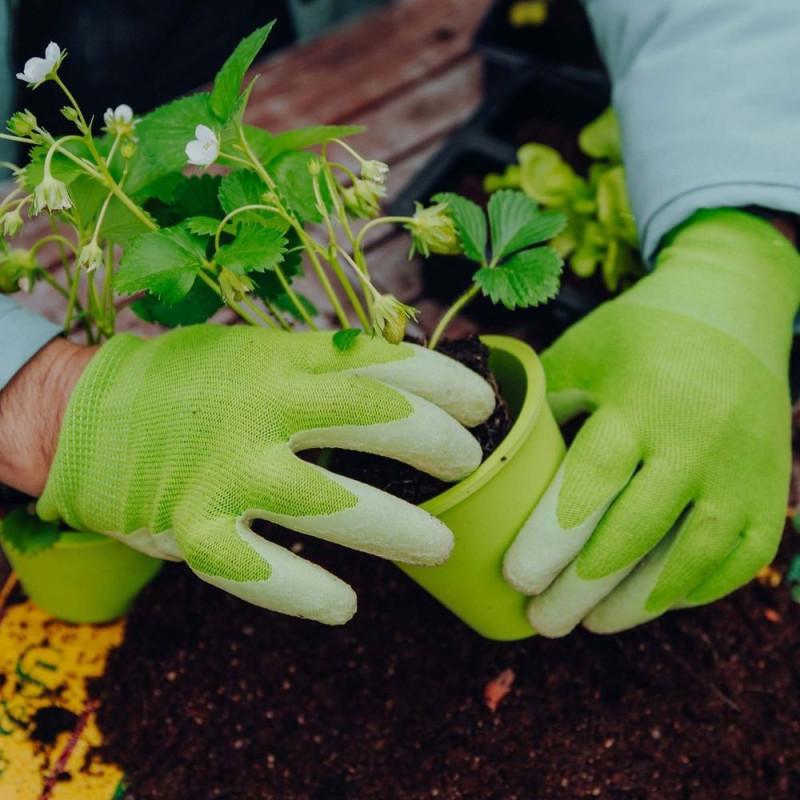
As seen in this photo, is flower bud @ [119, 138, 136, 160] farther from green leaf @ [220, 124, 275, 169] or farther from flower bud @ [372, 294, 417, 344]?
flower bud @ [372, 294, 417, 344]

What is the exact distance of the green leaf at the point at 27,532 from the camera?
90cm

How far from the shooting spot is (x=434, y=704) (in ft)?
3.18

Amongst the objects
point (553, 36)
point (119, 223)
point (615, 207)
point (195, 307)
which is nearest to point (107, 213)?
point (119, 223)

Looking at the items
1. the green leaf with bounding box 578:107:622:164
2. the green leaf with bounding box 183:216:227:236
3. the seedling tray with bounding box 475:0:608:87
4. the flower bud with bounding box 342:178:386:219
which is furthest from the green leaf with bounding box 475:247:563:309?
the seedling tray with bounding box 475:0:608:87

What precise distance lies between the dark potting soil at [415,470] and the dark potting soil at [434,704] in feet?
0.81

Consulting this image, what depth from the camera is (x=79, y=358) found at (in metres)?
0.87

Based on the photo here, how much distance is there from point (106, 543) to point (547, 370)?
483 millimetres

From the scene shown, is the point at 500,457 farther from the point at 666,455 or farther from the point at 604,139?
the point at 604,139

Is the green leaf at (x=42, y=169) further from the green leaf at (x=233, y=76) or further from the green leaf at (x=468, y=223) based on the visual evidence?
the green leaf at (x=468, y=223)

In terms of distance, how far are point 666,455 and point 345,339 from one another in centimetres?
31

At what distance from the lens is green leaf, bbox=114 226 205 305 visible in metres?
0.72

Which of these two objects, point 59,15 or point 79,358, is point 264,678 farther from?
point 59,15

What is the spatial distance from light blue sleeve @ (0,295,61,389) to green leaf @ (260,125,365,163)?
0.88ft

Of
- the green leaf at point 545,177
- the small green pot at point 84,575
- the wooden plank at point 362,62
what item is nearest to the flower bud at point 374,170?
the small green pot at point 84,575
